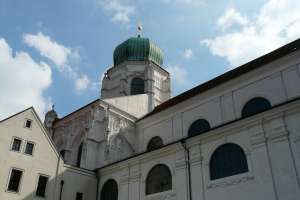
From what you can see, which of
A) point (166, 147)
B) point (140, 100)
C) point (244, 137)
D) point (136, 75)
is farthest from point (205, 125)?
point (136, 75)

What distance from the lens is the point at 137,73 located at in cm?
3238

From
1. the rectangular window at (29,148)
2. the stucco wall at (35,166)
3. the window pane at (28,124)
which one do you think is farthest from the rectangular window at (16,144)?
the window pane at (28,124)

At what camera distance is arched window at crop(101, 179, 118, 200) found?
19.4 meters

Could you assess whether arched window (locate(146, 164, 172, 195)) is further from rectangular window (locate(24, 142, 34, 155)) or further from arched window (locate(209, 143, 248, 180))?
rectangular window (locate(24, 142, 34, 155))

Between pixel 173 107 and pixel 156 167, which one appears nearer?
pixel 156 167

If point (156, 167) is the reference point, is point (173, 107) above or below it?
above

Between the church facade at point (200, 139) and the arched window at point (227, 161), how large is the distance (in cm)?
4

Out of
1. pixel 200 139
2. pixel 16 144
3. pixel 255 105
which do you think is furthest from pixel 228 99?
pixel 16 144

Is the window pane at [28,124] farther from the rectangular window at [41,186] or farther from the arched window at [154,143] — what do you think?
the arched window at [154,143]

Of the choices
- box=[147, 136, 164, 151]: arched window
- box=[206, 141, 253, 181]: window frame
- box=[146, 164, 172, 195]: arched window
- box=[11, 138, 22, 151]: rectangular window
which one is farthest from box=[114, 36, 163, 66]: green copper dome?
box=[206, 141, 253, 181]: window frame

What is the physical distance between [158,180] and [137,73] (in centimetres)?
1643

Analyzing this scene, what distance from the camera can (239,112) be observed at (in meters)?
19.5

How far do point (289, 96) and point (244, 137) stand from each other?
4.46 metres

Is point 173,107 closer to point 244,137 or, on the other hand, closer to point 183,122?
point 183,122
